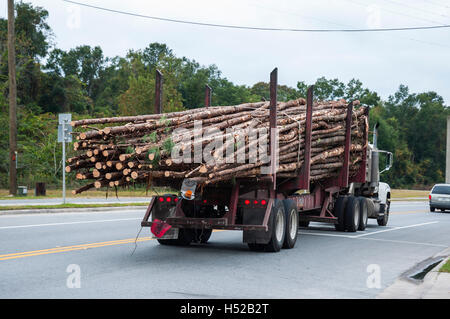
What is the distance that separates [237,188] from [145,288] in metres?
3.98

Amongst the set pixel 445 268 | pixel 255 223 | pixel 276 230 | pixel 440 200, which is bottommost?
Result: pixel 440 200

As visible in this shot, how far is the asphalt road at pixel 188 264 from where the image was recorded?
8.05 metres

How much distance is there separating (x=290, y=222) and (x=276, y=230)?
2.99 feet

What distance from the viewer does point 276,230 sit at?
12.1 meters

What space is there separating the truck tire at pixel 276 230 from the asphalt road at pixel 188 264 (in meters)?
0.23

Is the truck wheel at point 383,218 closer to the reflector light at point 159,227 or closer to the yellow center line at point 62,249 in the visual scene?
the yellow center line at point 62,249

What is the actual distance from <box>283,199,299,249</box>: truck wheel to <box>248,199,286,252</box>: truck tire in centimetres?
12

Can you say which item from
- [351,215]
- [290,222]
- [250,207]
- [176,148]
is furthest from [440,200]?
[176,148]

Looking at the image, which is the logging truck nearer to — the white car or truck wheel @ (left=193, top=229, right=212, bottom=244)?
truck wheel @ (left=193, top=229, right=212, bottom=244)

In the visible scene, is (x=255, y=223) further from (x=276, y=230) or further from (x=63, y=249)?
(x=63, y=249)
